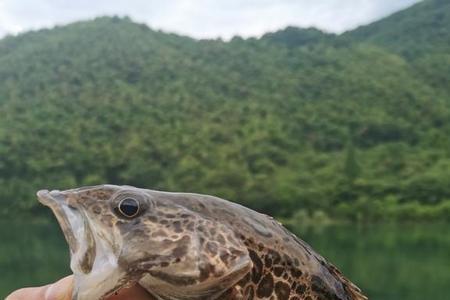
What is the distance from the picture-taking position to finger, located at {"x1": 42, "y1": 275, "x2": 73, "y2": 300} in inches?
103

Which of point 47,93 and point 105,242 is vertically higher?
point 105,242

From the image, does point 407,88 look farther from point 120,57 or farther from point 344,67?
point 120,57

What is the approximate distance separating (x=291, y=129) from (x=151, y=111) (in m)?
15.1

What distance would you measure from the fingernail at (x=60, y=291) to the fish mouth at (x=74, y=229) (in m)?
0.27

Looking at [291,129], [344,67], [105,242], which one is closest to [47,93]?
[291,129]

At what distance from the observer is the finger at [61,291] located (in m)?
2.63

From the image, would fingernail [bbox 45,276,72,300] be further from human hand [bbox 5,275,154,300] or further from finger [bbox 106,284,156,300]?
finger [bbox 106,284,156,300]

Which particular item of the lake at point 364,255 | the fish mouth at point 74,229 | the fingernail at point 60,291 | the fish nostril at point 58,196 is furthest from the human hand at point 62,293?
the lake at point 364,255

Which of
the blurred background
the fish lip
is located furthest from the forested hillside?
the fish lip

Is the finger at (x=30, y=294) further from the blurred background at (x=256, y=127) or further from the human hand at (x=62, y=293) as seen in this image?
the blurred background at (x=256, y=127)

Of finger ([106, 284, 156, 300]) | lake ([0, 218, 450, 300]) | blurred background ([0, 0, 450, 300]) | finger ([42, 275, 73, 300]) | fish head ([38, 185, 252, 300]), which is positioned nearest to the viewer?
fish head ([38, 185, 252, 300])

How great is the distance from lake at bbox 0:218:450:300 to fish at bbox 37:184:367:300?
1107 inches

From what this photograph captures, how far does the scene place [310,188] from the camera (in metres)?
64.0

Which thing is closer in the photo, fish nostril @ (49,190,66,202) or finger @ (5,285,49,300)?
fish nostril @ (49,190,66,202)
